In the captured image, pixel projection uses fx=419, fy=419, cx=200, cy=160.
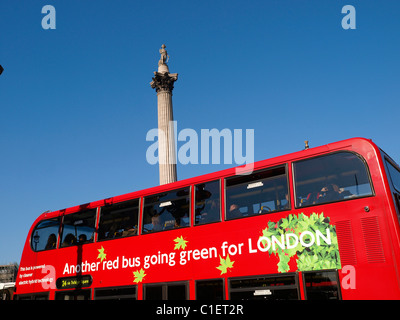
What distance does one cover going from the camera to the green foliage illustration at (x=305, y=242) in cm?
698

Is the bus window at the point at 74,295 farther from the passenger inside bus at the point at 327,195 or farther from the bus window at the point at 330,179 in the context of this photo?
the passenger inside bus at the point at 327,195

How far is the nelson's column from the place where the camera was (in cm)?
2675

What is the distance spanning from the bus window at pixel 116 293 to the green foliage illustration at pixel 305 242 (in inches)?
135

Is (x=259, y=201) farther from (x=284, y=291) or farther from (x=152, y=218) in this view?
(x=152, y=218)

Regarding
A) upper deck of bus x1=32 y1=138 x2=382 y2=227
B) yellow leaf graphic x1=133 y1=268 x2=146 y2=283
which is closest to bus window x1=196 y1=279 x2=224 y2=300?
yellow leaf graphic x1=133 y1=268 x2=146 y2=283

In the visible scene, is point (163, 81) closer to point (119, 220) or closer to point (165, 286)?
point (119, 220)

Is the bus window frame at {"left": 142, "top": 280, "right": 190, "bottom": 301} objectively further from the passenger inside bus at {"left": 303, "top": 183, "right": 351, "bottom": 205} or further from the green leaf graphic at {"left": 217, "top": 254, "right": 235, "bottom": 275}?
the passenger inside bus at {"left": 303, "top": 183, "right": 351, "bottom": 205}

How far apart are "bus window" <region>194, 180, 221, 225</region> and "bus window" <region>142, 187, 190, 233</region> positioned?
0.25 metres

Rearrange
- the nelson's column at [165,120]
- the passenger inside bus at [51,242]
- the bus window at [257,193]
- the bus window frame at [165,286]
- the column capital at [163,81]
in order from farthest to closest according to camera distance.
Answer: the column capital at [163,81], the nelson's column at [165,120], the passenger inside bus at [51,242], the bus window frame at [165,286], the bus window at [257,193]

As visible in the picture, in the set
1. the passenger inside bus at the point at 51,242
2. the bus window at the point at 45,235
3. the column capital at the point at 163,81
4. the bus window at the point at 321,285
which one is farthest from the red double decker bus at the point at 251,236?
the column capital at the point at 163,81

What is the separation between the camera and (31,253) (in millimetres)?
11789
